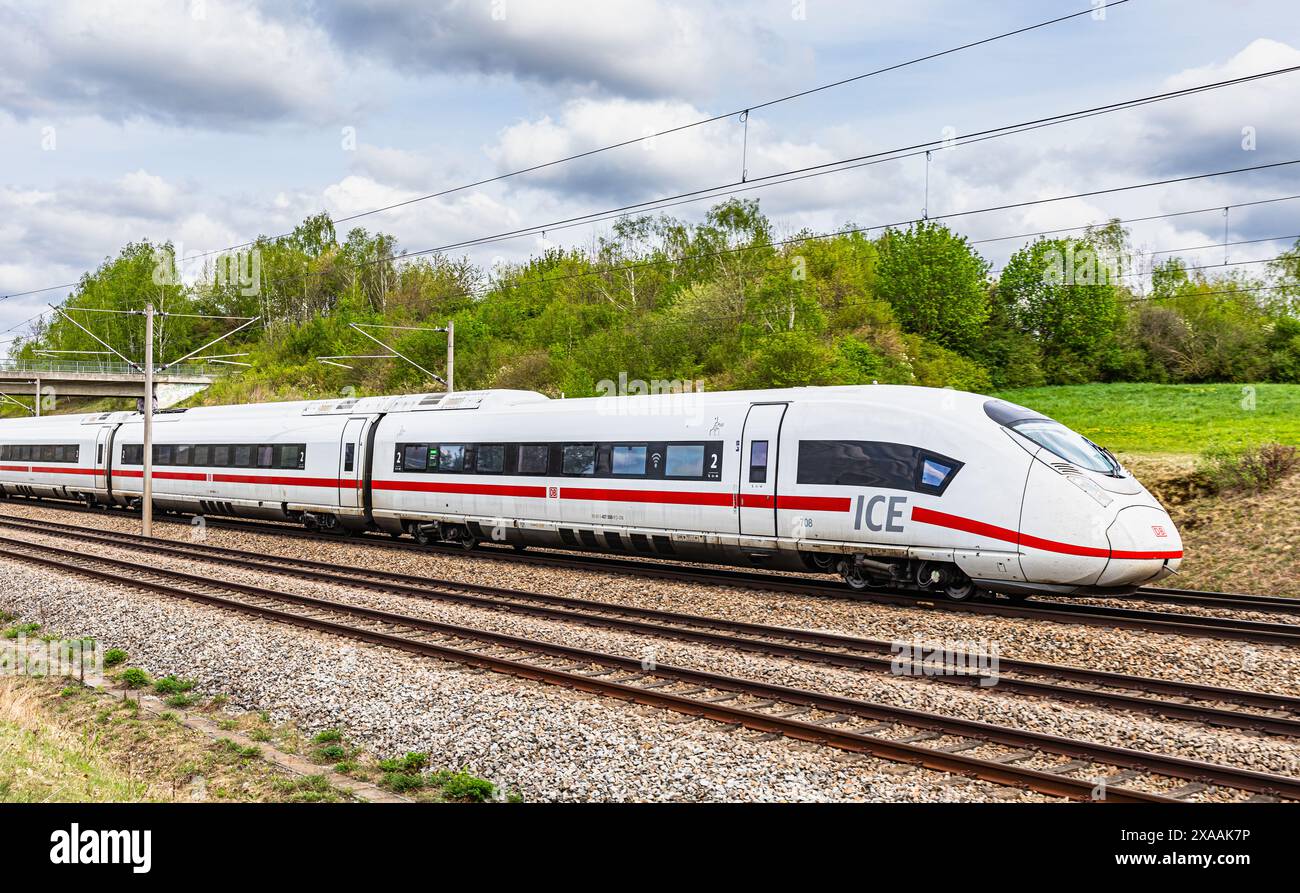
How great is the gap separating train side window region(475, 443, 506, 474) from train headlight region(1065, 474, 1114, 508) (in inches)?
466

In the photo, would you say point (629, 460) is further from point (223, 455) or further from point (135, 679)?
point (223, 455)

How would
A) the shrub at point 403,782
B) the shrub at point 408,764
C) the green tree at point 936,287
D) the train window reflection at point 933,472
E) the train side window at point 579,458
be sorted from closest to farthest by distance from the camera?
1. the shrub at point 403,782
2. the shrub at point 408,764
3. the train window reflection at point 933,472
4. the train side window at point 579,458
5. the green tree at point 936,287

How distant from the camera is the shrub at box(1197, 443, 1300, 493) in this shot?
22.6 m

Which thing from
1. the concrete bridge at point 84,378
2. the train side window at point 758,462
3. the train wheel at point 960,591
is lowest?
the train wheel at point 960,591

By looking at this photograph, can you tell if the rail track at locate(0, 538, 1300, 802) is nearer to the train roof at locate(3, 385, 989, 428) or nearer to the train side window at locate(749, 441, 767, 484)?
the train side window at locate(749, 441, 767, 484)

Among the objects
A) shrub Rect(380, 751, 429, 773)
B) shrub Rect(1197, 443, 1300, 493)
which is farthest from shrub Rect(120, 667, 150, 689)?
shrub Rect(1197, 443, 1300, 493)

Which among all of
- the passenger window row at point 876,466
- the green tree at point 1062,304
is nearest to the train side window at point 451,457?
the passenger window row at point 876,466

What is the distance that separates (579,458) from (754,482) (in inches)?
172

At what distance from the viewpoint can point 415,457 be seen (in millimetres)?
24344

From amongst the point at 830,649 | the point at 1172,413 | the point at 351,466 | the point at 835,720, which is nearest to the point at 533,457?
the point at 351,466

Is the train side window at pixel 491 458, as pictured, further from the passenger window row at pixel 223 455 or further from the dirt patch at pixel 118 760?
the dirt patch at pixel 118 760

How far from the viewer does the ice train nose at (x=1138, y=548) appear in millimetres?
13547

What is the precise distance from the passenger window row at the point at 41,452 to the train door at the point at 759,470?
30.3 metres
